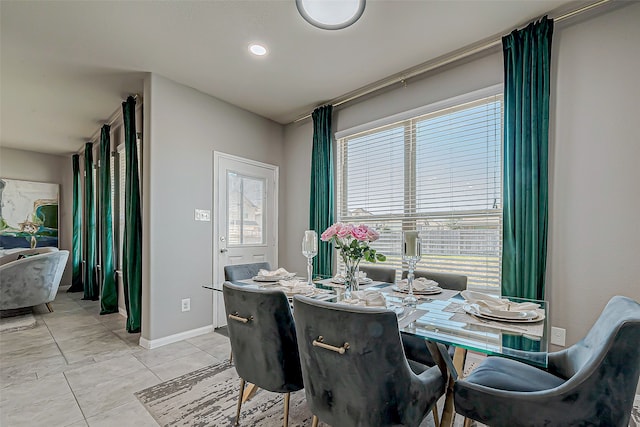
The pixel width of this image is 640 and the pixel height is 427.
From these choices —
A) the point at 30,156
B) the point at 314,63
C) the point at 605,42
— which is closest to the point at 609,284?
the point at 605,42

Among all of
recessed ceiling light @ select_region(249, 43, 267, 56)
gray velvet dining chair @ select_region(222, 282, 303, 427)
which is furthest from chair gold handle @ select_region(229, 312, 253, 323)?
recessed ceiling light @ select_region(249, 43, 267, 56)

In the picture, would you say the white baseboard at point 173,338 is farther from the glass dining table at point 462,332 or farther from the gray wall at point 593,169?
the gray wall at point 593,169

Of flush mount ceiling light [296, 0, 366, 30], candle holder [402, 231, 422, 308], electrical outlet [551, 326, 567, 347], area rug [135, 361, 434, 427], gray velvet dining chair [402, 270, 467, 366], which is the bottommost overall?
area rug [135, 361, 434, 427]

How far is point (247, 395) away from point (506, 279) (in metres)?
2.07

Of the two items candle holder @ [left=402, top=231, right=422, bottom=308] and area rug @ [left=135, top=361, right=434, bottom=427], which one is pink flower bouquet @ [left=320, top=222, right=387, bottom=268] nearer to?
candle holder @ [left=402, top=231, right=422, bottom=308]

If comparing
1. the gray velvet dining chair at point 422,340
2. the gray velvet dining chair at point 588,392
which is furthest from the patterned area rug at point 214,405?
the gray velvet dining chair at point 588,392

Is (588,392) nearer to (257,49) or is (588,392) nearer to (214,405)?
(214,405)

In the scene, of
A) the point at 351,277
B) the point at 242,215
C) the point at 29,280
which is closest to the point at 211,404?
the point at 351,277

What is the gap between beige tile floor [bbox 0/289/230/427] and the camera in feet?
6.03

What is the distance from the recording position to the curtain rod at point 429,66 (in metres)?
2.14

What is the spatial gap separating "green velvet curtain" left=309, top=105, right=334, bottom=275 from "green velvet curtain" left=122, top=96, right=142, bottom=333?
197 centimetres

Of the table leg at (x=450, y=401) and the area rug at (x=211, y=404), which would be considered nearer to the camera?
the table leg at (x=450, y=401)

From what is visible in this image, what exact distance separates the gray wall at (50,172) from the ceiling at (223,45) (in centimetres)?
246

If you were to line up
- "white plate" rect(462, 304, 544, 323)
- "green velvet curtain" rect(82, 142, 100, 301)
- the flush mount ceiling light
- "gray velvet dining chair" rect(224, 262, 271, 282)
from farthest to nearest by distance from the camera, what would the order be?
"green velvet curtain" rect(82, 142, 100, 301) < "gray velvet dining chair" rect(224, 262, 271, 282) < the flush mount ceiling light < "white plate" rect(462, 304, 544, 323)
